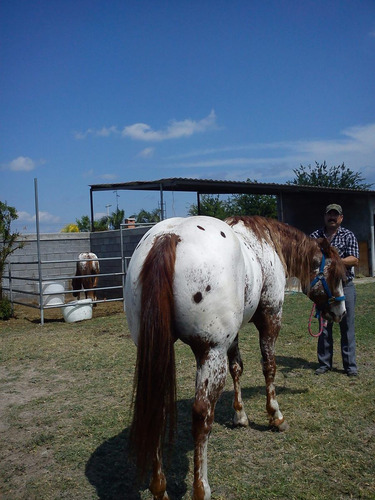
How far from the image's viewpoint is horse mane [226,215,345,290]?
311cm

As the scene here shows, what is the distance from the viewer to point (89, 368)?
491cm

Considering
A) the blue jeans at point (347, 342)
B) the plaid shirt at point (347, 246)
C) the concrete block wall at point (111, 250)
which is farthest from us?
the concrete block wall at point (111, 250)

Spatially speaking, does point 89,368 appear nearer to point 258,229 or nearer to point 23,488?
point 23,488

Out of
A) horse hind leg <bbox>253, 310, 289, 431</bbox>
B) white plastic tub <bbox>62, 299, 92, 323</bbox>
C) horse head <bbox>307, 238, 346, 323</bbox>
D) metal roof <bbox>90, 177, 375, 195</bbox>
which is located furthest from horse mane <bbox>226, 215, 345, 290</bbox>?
metal roof <bbox>90, 177, 375, 195</bbox>

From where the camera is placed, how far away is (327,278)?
373 centimetres

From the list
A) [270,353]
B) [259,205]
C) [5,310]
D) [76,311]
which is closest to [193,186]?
[76,311]

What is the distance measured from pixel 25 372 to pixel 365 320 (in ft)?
17.3

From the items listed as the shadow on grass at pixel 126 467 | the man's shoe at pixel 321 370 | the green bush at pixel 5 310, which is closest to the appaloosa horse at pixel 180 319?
the shadow on grass at pixel 126 467

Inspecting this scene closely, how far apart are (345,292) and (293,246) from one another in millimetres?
1263

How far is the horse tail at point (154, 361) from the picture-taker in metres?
2.04

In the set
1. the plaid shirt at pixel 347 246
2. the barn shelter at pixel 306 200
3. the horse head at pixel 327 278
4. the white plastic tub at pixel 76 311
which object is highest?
the barn shelter at pixel 306 200

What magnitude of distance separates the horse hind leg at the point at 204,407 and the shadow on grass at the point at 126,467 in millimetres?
169

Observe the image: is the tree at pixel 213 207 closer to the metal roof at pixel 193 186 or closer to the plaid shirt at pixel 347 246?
the metal roof at pixel 193 186

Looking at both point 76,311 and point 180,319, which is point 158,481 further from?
point 76,311
